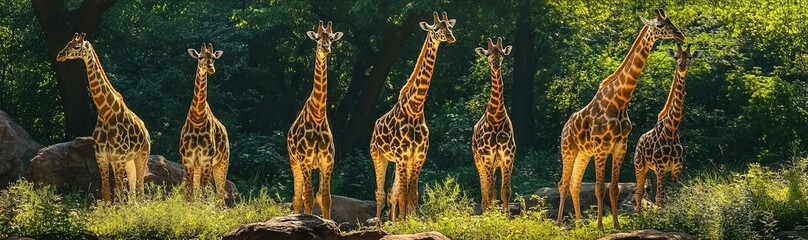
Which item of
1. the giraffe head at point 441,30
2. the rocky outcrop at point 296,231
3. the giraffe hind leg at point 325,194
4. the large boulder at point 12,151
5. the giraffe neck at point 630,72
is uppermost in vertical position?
the giraffe head at point 441,30

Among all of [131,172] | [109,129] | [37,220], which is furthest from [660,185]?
[37,220]

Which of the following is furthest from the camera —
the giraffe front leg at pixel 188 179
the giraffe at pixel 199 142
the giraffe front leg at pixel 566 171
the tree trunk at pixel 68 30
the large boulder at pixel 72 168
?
the tree trunk at pixel 68 30

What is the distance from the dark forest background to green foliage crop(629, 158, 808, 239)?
355 inches

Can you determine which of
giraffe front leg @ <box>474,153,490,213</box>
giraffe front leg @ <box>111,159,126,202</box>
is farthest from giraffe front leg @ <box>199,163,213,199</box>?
giraffe front leg @ <box>474,153,490,213</box>

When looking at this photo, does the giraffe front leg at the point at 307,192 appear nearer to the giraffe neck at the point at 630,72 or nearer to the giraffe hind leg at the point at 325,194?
the giraffe hind leg at the point at 325,194

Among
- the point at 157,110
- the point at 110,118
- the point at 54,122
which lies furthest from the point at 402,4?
the point at 110,118

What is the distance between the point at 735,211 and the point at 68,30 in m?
14.5

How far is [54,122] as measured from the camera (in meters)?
32.3

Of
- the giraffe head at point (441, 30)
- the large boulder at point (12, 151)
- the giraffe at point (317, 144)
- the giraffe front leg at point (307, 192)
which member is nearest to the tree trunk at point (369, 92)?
the large boulder at point (12, 151)

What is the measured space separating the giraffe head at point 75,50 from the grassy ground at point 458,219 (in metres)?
2.11

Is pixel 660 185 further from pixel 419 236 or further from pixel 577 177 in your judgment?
pixel 419 236

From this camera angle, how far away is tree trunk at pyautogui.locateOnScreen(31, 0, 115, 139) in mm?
28719

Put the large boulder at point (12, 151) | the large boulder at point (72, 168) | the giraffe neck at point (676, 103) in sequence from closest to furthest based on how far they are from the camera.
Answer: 1. the giraffe neck at point (676, 103)
2. the large boulder at point (72, 168)
3. the large boulder at point (12, 151)

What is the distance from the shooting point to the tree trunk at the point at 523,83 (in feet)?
114
